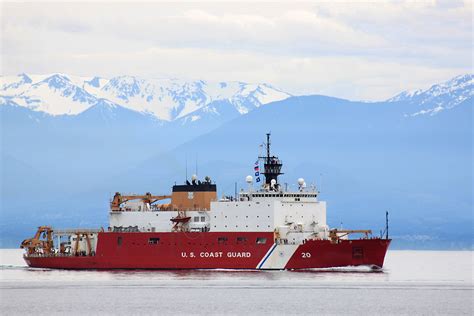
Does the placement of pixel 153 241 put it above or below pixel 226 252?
above

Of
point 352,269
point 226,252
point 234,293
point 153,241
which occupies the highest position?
point 153,241

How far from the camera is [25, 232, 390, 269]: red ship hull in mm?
73938

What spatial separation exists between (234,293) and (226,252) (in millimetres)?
10278

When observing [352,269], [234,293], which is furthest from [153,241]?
[234,293]

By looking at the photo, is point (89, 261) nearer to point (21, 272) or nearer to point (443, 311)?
point (21, 272)

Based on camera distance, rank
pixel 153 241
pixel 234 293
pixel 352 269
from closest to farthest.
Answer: pixel 234 293 < pixel 352 269 < pixel 153 241

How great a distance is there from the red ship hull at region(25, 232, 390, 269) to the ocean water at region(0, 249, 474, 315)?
0.68 meters

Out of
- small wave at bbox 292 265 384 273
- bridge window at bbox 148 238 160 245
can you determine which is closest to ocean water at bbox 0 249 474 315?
small wave at bbox 292 265 384 273

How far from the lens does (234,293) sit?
6494 cm

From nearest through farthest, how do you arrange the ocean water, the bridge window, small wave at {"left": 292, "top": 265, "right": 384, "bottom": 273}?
1. the ocean water
2. small wave at {"left": 292, "top": 265, "right": 384, "bottom": 273}
3. the bridge window

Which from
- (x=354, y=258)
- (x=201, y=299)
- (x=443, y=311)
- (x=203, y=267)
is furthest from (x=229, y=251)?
(x=443, y=311)

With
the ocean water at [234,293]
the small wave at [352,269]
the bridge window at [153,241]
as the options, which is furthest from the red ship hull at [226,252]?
the ocean water at [234,293]

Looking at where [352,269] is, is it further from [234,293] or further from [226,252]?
[234,293]

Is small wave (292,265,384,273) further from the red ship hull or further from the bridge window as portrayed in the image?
the bridge window
